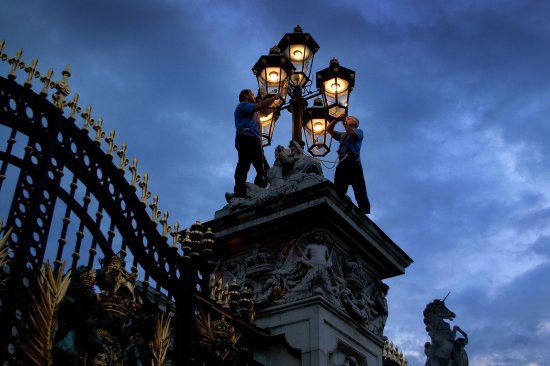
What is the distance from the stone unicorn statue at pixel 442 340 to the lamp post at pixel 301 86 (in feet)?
12.0

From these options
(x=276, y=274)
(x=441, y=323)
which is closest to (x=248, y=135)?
(x=276, y=274)

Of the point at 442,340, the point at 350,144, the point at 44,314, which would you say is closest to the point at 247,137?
the point at 350,144

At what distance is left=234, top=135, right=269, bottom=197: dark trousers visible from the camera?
9.43m

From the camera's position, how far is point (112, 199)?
23.7 feet

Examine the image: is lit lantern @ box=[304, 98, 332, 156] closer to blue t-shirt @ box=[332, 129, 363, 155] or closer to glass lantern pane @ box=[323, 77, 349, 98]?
glass lantern pane @ box=[323, 77, 349, 98]

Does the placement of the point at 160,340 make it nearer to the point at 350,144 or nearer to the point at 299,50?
the point at 350,144

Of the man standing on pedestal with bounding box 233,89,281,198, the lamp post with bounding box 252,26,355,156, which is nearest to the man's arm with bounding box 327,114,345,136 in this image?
the lamp post with bounding box 252,26,355,156

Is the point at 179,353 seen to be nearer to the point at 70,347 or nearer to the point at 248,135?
the point at 70,347

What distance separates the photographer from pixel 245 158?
9555mm

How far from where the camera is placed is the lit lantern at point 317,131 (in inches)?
442

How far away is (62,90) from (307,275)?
9.87 ft

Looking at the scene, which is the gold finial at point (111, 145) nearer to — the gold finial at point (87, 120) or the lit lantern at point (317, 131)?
the gold finial at point (87, 120)

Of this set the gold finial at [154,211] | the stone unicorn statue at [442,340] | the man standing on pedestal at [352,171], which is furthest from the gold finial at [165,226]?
the stone unicorn statue at [442,340]

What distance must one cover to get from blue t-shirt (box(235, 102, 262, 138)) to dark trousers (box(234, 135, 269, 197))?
A: 2.4 inches
